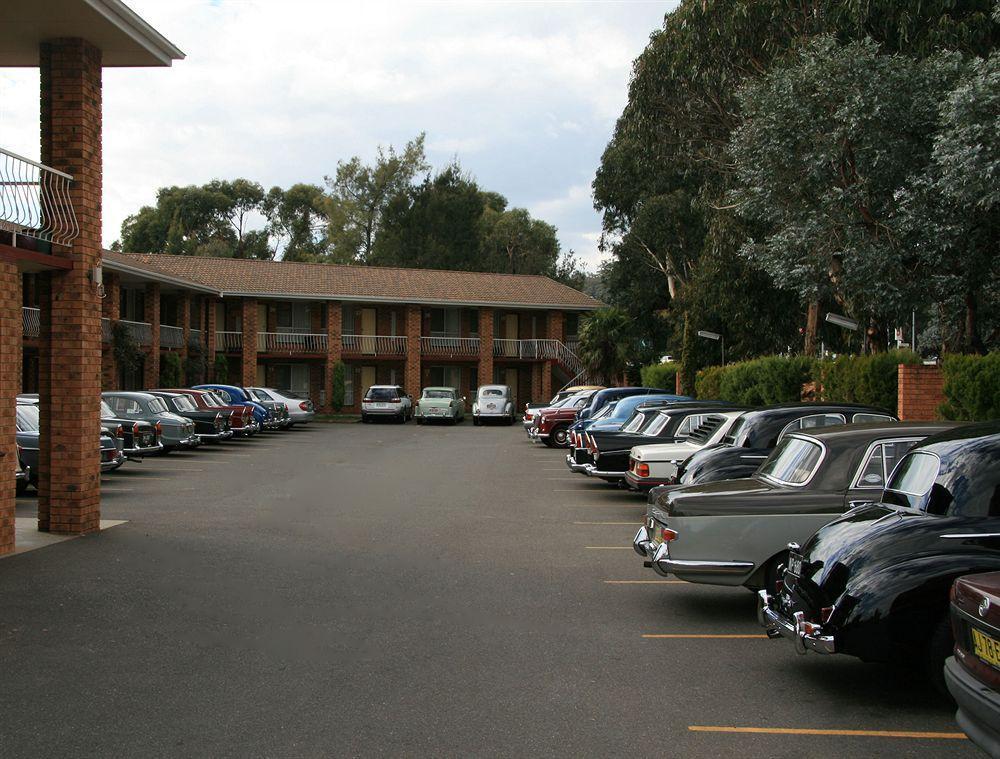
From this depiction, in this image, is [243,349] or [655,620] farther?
[243,349]

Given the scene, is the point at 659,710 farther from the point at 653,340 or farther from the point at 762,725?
the point at 653,340

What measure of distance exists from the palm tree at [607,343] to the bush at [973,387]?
3264cm

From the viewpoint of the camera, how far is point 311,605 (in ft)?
29.0

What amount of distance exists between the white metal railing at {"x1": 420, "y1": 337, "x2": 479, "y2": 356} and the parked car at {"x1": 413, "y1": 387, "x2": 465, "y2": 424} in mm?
7291

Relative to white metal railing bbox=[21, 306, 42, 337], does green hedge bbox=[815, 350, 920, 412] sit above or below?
below

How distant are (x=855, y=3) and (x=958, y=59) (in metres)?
3.58

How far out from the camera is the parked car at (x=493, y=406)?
45219 millimetres

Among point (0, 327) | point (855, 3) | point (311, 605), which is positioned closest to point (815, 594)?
point (311, 605)

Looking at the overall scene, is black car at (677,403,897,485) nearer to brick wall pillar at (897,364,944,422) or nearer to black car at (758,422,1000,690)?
brick wall pillar at (897,364,944,422)

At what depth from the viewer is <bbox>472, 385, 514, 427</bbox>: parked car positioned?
45219mm

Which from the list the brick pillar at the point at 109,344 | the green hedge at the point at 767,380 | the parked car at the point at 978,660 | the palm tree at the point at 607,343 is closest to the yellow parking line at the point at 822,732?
the parked car at the point at 978,660

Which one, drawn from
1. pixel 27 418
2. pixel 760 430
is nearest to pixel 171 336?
pixel 27 418

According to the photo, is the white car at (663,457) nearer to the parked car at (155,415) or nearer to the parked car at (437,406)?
the parked car at (155,415)

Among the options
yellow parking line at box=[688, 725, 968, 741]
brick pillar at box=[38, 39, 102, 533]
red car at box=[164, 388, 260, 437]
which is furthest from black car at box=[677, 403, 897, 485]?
red car at box=[164, 388, 260, 437]
